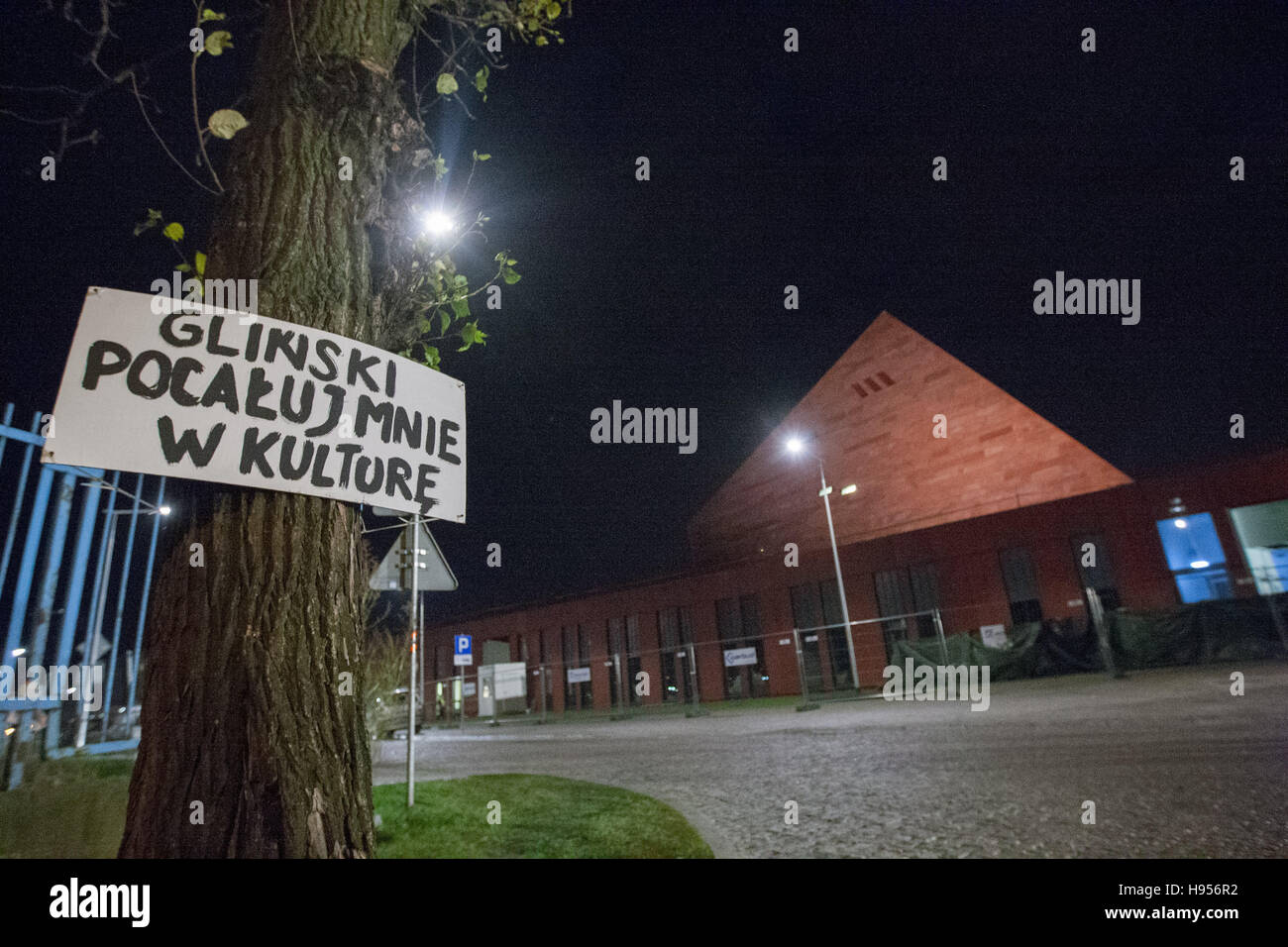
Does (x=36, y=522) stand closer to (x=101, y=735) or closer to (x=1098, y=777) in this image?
(x=101, y=735)

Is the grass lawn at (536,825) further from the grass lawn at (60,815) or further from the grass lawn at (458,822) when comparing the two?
Answer: the grass lawn at (60,815)

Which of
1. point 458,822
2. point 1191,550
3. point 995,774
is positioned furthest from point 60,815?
point 1191,550

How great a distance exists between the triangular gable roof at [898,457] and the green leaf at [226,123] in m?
22.1

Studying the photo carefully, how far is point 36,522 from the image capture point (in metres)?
7.16

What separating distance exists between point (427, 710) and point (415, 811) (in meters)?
30.3

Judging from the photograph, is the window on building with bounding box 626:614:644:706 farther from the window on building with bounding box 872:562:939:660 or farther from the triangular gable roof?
the window on building with bounding box 872:562:939:660

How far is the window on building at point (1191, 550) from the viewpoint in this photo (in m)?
17.1

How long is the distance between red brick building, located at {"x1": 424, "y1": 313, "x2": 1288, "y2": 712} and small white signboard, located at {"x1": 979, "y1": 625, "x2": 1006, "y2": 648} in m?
1.64

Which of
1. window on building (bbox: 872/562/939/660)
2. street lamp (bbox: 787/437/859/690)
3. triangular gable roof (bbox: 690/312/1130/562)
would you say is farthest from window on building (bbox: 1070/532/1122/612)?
street lamp (bbox: 787/437/859/690)

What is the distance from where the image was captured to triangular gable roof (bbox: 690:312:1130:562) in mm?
22203

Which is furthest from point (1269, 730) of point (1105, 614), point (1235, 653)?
point (1105, 614)

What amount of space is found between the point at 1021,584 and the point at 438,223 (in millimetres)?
20560

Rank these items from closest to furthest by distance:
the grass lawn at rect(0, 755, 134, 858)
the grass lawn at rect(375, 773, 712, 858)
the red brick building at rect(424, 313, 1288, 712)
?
the grass lawn at rect(375, 773, 712, 858) < the grass lawn at rect(0, 755, 134, 858) < the red brick building at rect(424, 313, 1288, 712)

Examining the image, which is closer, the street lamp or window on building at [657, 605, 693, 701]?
the street lamp
